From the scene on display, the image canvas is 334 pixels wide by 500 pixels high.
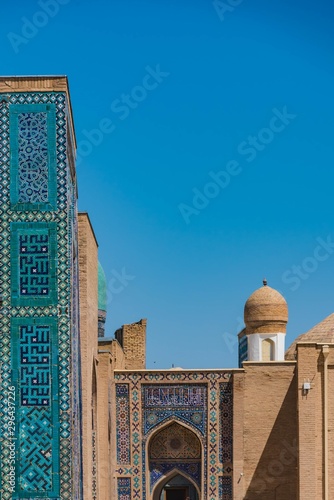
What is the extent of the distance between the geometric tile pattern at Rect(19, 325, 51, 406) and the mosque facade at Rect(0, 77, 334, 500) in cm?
1

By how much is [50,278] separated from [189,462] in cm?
731

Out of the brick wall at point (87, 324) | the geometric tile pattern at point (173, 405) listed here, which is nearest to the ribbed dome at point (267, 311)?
the geometric tile pattern at point (173, 405)

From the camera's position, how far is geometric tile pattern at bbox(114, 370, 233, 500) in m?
Result: 16.6

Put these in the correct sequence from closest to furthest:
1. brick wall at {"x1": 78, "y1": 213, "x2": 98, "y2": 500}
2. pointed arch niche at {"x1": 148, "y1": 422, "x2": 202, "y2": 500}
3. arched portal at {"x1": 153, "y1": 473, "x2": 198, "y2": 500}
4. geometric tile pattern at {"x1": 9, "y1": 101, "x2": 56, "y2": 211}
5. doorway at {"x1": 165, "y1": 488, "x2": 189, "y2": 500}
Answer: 1. geometric tile pattern at {"x1": 9, "y1": 101, "x2": 56, "y2": 211}
2. brick wall at {"x1": 78, "y1": 213, "x2": 98, "y2": 500}
3. pointed arch niche at {"x1": 148, "y1": 422, "x2": 202, "y2": 500}
4. arched portal at {"x1": 153, "y1": 473, "x2": 198, "y2": 500}
5. doorway at {"x1": 165, "y1": 488, "x2": 189, "y2": 500}

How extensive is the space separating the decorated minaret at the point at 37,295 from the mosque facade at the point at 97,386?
1 cm

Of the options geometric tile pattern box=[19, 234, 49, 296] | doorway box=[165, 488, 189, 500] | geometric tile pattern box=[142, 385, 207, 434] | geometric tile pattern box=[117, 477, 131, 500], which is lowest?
doorway box=[165, 488, 189, 500]

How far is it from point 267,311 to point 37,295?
9.06m

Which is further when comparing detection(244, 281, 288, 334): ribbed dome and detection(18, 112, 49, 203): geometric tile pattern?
detection(244, 281, 288, 334): ribbed dome

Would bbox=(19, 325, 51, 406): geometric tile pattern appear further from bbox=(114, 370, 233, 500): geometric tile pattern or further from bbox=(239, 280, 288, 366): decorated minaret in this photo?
bbox=(239, 280, 288, 366): decorated minaret

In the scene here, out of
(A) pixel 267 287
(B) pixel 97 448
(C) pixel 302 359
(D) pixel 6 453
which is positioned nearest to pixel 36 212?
(D) pixel 6 453

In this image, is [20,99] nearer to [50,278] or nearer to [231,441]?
[50,278]

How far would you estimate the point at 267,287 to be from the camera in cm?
1920

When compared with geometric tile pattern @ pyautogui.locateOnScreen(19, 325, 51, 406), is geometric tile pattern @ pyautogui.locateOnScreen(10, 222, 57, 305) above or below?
above

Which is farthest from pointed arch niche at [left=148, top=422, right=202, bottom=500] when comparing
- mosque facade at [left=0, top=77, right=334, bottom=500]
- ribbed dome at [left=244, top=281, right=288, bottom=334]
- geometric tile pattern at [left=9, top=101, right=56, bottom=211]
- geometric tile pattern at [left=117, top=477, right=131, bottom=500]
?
geometric tile pattern at [left=9, top=101, right=56, bottom=211]
